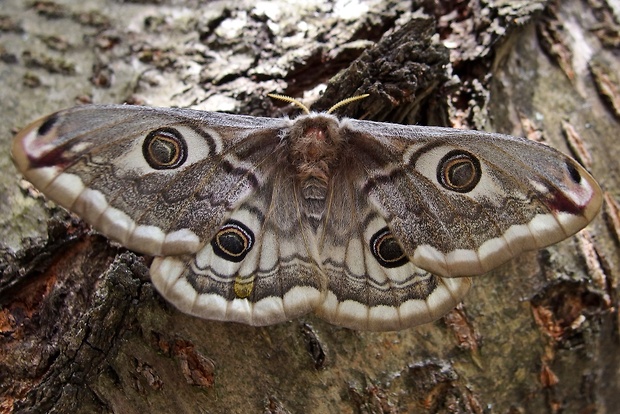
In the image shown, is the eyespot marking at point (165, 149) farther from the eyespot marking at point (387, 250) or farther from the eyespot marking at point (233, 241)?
the eyespot marking at point (387, 250)

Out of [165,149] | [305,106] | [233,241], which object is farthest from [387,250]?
[165,149]

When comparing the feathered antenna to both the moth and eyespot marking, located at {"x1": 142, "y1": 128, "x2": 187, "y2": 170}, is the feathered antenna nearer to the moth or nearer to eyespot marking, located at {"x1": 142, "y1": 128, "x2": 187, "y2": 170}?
the moth

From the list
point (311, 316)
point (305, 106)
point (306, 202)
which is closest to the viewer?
point (311, 316)

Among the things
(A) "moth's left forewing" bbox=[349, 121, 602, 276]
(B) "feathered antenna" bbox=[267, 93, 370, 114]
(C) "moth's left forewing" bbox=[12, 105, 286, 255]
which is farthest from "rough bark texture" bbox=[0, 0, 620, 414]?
(A) "moth's left forewing" bbox=[349, 121, 602, 276]

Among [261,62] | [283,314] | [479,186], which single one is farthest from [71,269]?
[479,186]

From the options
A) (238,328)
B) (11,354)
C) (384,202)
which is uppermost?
(384,202)

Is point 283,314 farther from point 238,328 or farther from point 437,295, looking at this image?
point 437,295

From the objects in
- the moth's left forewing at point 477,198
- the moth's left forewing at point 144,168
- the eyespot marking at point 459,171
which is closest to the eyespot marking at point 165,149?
the moth's left forewing at point 144,168

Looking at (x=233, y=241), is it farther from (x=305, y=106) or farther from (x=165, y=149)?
(x=305, y=106)
